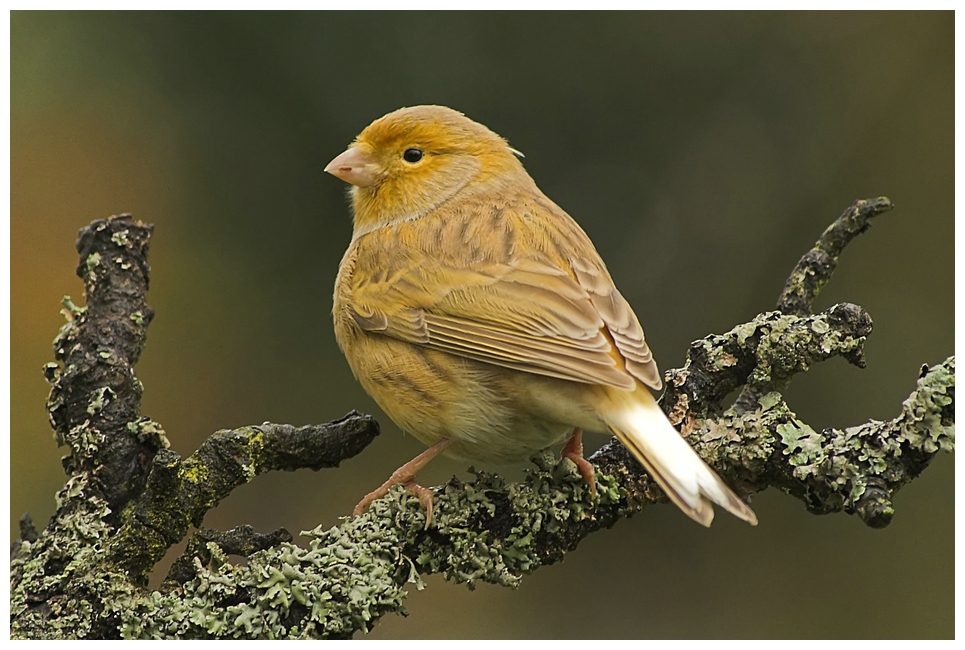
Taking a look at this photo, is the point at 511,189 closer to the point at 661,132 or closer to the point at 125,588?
the point at 661,132

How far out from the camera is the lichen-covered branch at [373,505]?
278 cm

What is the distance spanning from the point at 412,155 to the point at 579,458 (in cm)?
162

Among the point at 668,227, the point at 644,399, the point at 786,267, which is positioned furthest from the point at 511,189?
the point at 786,267

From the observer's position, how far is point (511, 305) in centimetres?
340

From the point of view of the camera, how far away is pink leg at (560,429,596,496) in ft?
10.1

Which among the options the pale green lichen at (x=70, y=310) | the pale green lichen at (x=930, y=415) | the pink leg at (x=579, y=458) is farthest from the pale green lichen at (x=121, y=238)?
the pale green lichen at (x=930, y=415)

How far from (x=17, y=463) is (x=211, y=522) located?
0.99 metres

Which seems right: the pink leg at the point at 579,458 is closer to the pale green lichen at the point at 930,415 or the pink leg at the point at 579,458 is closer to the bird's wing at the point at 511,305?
the bird's wing at the point at 511,305

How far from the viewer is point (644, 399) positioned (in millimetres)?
3092

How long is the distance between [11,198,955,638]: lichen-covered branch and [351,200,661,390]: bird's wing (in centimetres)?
29

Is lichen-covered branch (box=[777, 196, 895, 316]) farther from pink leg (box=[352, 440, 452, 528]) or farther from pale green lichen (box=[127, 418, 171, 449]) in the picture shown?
pale green lichen (box=[127, 418, 171, 449])

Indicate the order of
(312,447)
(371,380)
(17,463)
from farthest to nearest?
(17,463) < (371,380) < (312,447)

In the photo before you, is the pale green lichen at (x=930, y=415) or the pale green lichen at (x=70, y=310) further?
the pale green lichen at (x=70, y=310)

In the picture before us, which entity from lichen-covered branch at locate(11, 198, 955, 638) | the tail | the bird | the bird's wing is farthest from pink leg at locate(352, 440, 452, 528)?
the tail
